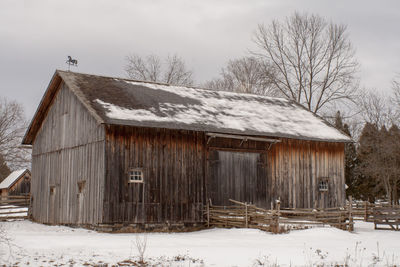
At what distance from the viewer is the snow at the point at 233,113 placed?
2141 centimetres

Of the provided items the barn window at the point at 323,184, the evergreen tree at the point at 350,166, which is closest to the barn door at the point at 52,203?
the barn window at the point at 323,184

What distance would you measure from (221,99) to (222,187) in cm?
585

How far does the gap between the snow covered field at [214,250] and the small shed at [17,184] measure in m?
38.5

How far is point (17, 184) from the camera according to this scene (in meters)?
56.2

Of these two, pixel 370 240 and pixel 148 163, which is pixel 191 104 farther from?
pixel 370 240

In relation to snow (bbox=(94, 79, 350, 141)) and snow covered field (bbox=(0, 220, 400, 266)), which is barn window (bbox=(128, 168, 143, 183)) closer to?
snow (bbox=(94, 79, 350, 141))

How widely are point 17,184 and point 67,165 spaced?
3567cm

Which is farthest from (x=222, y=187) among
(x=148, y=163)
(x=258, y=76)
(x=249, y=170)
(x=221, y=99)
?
(x=258, y=76)

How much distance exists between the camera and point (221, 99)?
2727 centimetres

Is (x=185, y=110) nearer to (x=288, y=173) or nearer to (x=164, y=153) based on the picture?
(x=164, y=153)

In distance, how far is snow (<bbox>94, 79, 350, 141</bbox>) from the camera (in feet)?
70.2

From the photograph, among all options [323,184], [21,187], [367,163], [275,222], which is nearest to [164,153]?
[275,222]

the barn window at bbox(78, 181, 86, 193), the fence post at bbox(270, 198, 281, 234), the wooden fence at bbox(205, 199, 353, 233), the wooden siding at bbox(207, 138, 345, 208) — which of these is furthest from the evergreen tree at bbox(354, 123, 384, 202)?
the barn window at bbox(78, 181, 86, 193)

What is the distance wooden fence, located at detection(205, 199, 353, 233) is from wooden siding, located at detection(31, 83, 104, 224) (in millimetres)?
5095
